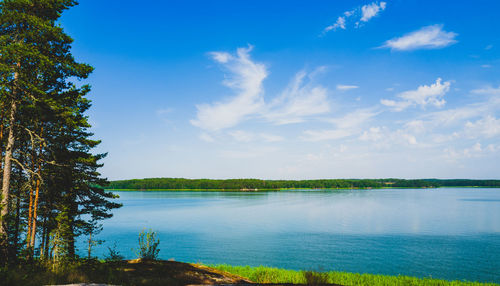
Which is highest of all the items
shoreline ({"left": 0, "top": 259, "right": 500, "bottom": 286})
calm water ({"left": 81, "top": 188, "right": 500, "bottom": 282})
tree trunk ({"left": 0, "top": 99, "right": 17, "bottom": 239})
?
tree trunk ({"left": 0, "top": 99, "right": 17, "bottom": 239})

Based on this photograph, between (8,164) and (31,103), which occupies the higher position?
(31,103)

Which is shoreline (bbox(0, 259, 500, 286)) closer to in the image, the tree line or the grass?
the grass

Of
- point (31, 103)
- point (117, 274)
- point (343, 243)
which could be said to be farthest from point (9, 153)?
point (343, 243)

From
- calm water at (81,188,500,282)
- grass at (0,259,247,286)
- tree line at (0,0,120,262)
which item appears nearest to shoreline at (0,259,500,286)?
grass at (0,259,247,286)

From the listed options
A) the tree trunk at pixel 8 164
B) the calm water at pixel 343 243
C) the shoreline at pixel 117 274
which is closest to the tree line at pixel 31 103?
the tree trunk at pixel 8 164

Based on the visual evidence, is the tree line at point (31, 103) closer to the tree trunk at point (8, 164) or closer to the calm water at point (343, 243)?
the tree trunk at point (8, 164)

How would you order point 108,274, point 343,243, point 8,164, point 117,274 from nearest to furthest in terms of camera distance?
point 108,274, point 117,274, point 8,164, point 343,243

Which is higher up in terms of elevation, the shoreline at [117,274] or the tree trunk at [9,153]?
the tree trunk at [9,153]

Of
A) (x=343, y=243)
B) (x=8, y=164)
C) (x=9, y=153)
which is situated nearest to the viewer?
(x=8, y=164)

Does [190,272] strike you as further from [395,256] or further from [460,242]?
[460,242]

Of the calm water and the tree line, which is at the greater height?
the tree line

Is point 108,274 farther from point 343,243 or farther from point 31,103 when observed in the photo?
point 343,243

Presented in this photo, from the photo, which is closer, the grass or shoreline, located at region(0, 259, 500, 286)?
the grass

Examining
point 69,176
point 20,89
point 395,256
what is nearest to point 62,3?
point 20,89
